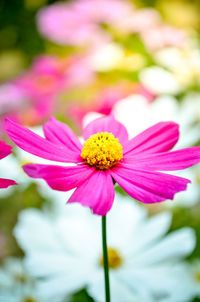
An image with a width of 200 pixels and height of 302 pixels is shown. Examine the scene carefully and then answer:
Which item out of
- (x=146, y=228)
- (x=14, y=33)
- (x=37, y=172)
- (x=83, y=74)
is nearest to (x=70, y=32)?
(x=83, y=74)

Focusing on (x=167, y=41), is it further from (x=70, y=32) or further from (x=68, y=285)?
(x=68, y=285)

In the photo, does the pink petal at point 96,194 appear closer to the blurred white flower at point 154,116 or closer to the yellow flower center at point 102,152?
the yellow flower center at point 102,152

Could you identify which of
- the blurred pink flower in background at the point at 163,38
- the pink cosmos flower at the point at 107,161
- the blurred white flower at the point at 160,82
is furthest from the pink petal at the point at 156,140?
the blurred pink flower in background at the point at 163,38

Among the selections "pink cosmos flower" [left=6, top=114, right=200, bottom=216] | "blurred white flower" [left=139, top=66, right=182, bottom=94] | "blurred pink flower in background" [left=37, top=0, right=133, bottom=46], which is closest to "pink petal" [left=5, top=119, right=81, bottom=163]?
"pink cosmos flower" [left=6, top=114, right=200, bottom=216]

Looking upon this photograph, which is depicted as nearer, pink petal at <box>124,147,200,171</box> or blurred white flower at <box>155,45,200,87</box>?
pink petal at <box>124,147,200,171</box>

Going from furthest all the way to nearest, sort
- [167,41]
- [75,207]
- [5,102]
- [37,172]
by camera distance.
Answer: [167,41]
[5,102]
[75,207]
[37,172]

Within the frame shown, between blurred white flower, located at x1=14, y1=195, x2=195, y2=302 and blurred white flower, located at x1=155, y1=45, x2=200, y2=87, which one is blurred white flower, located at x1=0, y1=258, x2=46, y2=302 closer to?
blurred white flower, located at x1=14, y1=195, x2=195, y2=302

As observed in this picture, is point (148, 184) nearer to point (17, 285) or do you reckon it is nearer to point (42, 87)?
point (17, 285)
